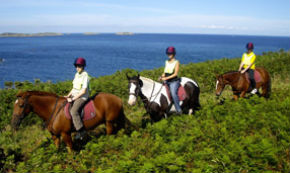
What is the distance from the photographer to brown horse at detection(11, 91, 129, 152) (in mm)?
5551

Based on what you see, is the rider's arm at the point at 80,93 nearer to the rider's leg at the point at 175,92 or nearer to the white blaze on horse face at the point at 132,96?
the white blaze on horse face at the point at 132,96

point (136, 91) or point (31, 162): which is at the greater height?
point (136, 91)

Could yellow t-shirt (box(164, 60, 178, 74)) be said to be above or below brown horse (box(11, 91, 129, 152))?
above

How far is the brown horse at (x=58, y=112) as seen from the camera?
555 centimetres

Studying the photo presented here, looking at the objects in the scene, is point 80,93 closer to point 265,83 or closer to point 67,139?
point 67,139

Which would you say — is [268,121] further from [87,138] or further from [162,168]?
[87,138]

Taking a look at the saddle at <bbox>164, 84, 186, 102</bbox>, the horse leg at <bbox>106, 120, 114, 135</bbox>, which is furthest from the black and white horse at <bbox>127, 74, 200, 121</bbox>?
the horse leg at <bbox>106, 120, 114, 135</bbox>

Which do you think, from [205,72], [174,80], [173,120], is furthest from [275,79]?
[173,120]

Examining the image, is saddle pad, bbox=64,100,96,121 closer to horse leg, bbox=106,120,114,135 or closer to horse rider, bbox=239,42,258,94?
horse leg, bbox=106,120,114,135

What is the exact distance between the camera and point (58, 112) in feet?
19.4

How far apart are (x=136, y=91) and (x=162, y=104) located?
45.2 inches

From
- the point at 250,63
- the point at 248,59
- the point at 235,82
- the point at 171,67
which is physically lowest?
the point at 235,82

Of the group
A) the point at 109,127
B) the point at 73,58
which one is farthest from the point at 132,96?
the point at 73,58

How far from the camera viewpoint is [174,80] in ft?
24.4
